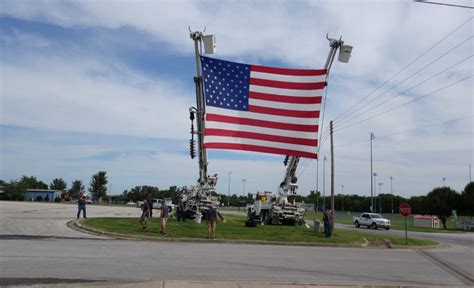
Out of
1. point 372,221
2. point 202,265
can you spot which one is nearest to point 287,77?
point 202,265

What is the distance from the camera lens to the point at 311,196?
159m

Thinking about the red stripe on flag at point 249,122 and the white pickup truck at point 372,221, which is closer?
the red stripe on flag at point 249,122

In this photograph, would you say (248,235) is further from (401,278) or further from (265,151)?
(401,278)

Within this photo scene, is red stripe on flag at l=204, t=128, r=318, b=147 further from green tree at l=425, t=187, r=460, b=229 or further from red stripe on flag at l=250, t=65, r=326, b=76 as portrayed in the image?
green tree at l=425, t=187, r=460, b=229

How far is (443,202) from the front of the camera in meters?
78.8

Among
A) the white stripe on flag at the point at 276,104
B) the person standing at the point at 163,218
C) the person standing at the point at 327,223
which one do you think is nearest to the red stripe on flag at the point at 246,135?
the white stripe on flag at the point at 276,104

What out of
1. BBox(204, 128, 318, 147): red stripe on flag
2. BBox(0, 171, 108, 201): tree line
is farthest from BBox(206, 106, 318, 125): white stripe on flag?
BBox(0, 171, 108, 201): tree line

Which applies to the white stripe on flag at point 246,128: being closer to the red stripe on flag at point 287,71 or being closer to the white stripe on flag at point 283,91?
the white stripe on flag at point 283,91

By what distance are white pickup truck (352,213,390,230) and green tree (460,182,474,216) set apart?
3567 cm

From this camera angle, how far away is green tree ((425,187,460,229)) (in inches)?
3091

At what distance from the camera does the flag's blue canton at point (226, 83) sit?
26.2 meters

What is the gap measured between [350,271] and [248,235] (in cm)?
1087

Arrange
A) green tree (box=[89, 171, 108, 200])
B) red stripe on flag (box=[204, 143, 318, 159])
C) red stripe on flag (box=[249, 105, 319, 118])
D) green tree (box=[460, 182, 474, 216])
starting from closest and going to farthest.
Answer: red stripe on flag (box=[204, 143, 318, 159])
red stripe on flag (box=[249, 105, 319, 118])
green tree (box=[460, 182, 474, 216])
green tree (box=[89, 171, 108, 200])

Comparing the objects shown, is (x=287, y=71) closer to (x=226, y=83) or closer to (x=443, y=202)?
(x=226, y=83)
